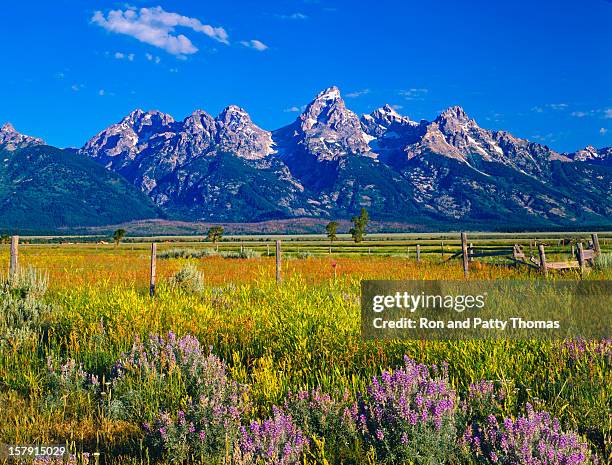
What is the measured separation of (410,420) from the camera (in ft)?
13.7

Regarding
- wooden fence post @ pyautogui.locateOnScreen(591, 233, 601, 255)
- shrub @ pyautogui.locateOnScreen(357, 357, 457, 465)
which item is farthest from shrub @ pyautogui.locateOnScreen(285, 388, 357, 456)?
wooden fence post @ pyautogui.locateOnScreen(591, 233, 601, 255)

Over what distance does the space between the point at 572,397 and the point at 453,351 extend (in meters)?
1.50

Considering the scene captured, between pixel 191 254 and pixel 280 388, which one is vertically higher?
pixel 191 254

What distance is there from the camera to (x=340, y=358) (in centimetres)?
675

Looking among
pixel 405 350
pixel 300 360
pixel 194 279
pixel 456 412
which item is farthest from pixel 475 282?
pixel 194 279

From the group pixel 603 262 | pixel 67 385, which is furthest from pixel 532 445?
pixel 603 262

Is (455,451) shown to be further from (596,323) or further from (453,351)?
(596,323)

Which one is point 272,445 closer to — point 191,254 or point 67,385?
→ point 67,385

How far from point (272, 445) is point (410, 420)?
3.57ft

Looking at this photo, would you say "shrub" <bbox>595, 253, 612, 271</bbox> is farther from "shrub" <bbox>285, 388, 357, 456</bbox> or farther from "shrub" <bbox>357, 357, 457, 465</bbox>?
"shrub" <bbox>285, 388, 357, 456</bbox>

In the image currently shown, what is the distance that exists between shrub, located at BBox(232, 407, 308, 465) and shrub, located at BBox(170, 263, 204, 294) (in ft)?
31.4

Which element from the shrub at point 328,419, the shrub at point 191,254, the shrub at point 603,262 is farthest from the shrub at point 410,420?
the shrub at point 191,254

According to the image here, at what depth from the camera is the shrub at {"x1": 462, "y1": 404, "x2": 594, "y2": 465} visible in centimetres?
359

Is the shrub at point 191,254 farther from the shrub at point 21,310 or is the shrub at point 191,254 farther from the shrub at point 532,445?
the shrub at point 532,445
